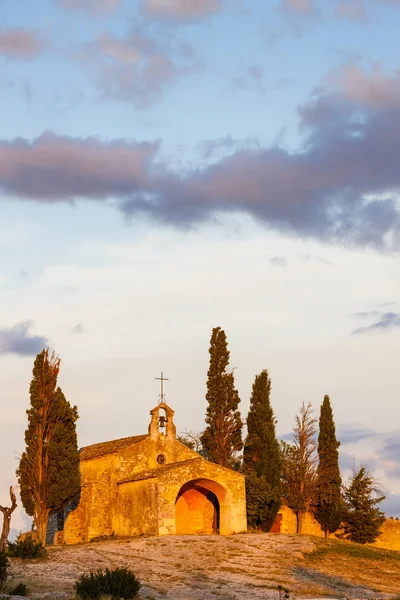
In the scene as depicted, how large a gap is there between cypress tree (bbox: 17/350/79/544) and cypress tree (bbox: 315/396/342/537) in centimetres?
1727

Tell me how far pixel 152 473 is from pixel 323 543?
9200 millimetres

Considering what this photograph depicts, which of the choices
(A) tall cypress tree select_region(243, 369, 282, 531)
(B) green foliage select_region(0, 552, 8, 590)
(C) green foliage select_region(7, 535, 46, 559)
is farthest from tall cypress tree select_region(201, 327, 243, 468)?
(B) green foliage select_region(0, 552, 8, 590)

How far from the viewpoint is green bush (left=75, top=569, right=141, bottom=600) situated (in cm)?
2856

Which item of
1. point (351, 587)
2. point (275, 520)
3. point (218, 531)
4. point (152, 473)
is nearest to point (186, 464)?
point (152, 473)

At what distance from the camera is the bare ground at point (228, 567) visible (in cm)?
3225

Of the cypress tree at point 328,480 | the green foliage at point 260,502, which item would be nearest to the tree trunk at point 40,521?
the green foliage at point 260,502

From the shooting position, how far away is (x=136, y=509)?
4869 cm

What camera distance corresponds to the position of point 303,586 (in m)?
33.7

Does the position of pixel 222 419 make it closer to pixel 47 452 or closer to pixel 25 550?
pixel 47 452

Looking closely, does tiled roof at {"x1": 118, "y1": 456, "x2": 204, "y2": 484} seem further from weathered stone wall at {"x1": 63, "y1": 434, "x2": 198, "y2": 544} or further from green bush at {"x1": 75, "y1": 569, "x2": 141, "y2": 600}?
green bush at {"x1": 75, "y1": 569, "x2": 141, "y2": 600}

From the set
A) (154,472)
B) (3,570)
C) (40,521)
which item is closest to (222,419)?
(154,472)

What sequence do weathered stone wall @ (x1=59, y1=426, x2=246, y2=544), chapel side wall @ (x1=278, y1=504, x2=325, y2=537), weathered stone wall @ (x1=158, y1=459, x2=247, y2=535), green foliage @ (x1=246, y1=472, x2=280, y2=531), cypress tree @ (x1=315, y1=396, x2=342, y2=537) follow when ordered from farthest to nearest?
cypress tree @ (x1=315, y1=396, x2=342, y2=537) < chapel side wall @ (x1=278, y1=504, x2=325, y2=537) < green foliage @ (x1=246, y1=472, x2=280, y2=531) < weathered stone wall @ (x1=59, y1=426, x2=246, y2=544) < weathered stone wall @ (x1=158, y1=459, x2=247, y2=535)

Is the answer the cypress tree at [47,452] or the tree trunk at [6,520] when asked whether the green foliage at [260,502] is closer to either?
the cypress tree at [47,452]

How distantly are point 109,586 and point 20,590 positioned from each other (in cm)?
303
